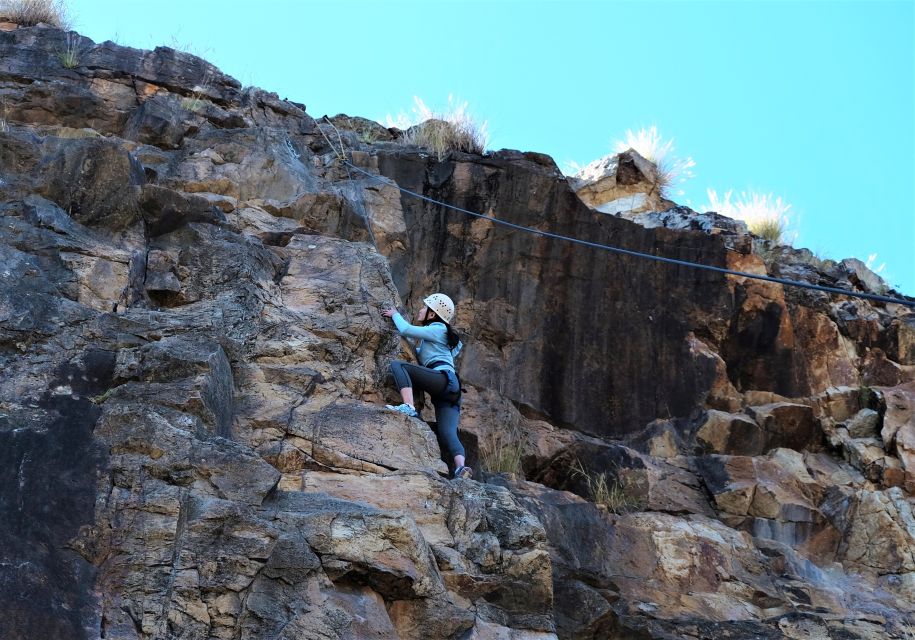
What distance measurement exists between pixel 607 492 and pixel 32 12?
899 cm

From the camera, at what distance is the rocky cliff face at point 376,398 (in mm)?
6191

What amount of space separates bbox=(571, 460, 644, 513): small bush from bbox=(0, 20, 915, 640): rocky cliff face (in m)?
0.08

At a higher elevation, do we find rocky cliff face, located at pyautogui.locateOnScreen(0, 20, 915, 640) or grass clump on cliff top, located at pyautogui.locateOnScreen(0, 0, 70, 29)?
grass clump on cliff top, located at pyautogui.locateOnScreen(0, 0, 70, 29)

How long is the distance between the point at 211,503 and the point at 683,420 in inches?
278

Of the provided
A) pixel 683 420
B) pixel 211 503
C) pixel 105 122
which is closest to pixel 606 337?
pixel 683 420

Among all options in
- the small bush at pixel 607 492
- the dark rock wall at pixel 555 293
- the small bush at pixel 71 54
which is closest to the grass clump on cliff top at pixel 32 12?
the small bush at pixel 71 54

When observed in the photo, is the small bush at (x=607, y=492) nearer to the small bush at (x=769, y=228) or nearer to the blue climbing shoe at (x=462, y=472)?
the blue climbing shoe at (x=462, y=472)

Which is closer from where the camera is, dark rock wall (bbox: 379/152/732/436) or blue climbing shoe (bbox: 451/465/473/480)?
blue climbing shoe (bbox: 451/465/473/480)

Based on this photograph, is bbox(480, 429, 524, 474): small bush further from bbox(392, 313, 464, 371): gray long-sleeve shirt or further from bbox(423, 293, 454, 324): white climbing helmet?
bbox(423, 293, 454, 324): white climbing helmet

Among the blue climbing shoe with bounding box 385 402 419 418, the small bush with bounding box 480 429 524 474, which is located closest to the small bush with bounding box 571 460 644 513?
the small bush with bounding box 480 429 524 474

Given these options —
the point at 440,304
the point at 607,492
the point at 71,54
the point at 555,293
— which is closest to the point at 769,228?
the point at 555,293

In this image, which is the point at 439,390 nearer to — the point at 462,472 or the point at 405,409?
the point at 405,409

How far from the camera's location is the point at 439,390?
8969 millimetres

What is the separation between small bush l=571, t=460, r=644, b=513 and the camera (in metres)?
10.5
